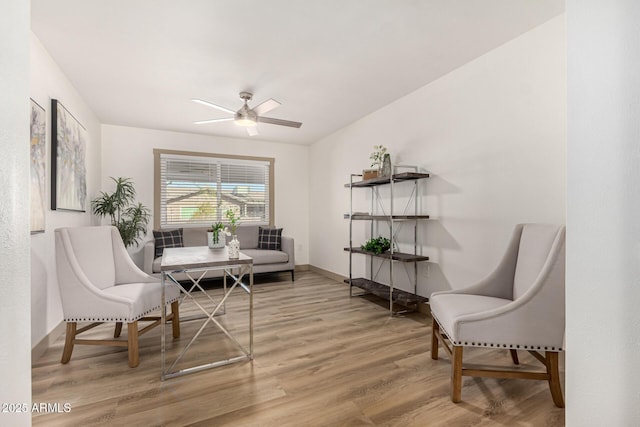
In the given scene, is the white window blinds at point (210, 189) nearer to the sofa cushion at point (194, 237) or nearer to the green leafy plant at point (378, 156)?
the sofa cushion at point (194, 237)

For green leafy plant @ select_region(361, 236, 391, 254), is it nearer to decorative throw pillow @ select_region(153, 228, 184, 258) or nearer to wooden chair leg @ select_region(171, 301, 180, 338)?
wooden chair leg @ select_region(171, 301, 180, 338)

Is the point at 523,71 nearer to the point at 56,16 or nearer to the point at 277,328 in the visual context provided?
the point at 277,328

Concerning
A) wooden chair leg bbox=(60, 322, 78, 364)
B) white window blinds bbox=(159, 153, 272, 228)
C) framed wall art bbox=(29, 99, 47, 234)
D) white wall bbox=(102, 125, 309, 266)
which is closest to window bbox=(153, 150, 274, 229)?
white window blinds bbox=(159, 153, 272, 228)

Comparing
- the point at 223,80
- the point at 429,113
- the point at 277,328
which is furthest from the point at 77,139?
the point at 429,113

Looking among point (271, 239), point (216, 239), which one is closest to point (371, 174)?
point (216, 239)

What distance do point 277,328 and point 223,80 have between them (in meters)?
2.63

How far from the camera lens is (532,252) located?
6.64 feet

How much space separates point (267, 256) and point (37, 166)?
10.0 ft

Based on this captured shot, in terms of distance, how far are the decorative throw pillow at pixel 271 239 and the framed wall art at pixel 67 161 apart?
261 centimetres

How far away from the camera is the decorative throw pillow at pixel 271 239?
209 inches

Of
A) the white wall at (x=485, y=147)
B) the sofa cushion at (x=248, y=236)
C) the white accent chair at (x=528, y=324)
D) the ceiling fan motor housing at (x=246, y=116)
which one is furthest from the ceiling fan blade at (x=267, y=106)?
the sofa cushion at (x=248, y=236)

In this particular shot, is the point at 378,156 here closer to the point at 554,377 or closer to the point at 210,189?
the point at 554,377

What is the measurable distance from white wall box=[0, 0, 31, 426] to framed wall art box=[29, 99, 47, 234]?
1.73 meters

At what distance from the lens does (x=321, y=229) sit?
18.6ft
